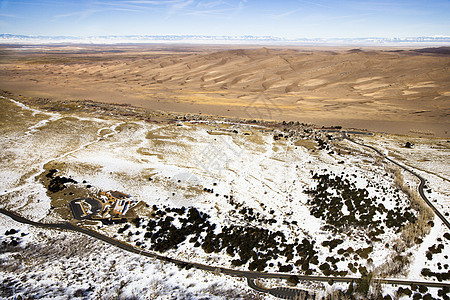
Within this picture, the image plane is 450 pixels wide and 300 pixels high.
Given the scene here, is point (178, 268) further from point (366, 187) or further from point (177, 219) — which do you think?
point (366, 187)

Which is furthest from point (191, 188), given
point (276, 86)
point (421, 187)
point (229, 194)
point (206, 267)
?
point (276, 86)

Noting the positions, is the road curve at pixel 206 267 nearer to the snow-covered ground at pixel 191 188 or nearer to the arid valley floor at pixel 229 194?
the arid valley floor at pixel 229 194

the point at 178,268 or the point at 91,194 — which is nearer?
the point at 178,268

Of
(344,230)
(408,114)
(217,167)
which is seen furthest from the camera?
(408,114)

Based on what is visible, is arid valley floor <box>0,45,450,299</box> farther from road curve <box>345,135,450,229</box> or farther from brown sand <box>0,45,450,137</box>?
brown sand <box>0,45,450,137</box>

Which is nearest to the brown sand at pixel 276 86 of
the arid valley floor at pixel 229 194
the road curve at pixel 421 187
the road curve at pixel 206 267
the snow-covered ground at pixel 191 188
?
the arid valley floor at pixel 229 194

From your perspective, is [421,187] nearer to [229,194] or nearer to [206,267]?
[229,194]

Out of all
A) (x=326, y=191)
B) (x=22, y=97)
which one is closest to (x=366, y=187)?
(x=326, y=191)
